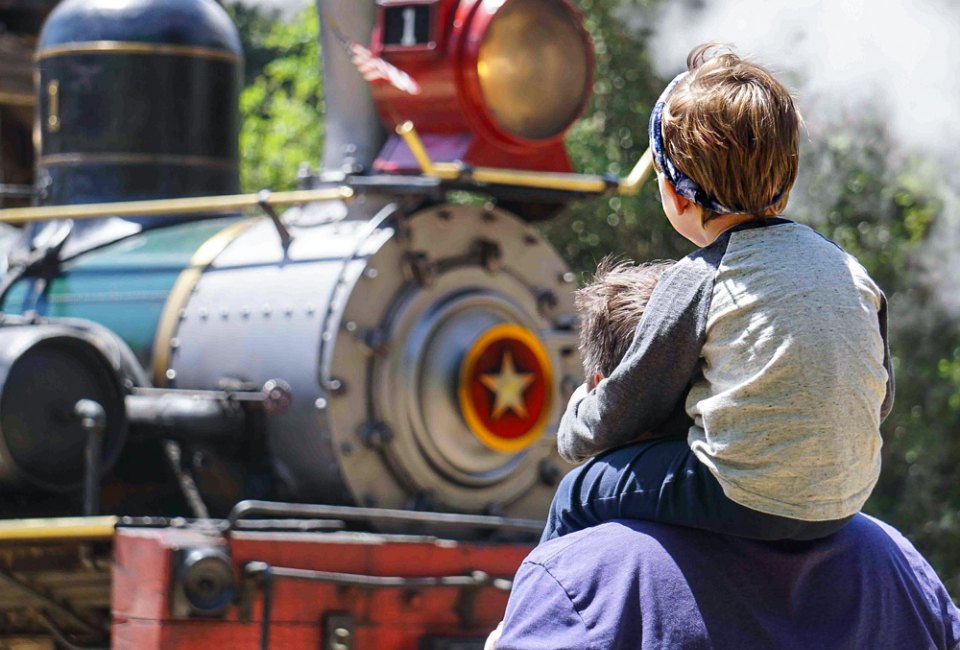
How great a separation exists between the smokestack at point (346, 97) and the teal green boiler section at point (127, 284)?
497 mm

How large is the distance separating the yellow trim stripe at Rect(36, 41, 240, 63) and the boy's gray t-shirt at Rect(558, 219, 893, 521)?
3986 millimetres

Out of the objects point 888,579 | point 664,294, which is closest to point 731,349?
point 664,294

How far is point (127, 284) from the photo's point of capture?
468 cm

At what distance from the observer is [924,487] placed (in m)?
8.05

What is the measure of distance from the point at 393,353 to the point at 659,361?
286 cm

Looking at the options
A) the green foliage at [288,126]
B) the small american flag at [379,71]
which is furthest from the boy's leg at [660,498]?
the green foliage at [288,126]

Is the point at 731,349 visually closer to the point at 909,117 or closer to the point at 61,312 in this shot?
the point at 61,312

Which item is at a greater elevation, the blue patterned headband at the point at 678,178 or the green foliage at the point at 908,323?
the blue patterned headband at the point at 678,178

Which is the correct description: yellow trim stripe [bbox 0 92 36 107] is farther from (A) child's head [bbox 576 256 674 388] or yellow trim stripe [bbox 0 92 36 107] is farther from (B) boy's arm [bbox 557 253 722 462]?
(B) boy's arm [bbox 557 253 722 462]

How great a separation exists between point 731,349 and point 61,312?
3740 mm

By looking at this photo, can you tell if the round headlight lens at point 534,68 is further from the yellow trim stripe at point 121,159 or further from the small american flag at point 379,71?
the yellow trim stripe at point 121,159

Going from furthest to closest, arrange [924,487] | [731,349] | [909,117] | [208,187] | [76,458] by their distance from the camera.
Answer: [924,487], [909,117], [208,187], [76,458], [731,349]

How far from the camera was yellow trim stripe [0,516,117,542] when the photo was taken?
3.62 meters

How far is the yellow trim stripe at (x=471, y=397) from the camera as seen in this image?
427 cm
